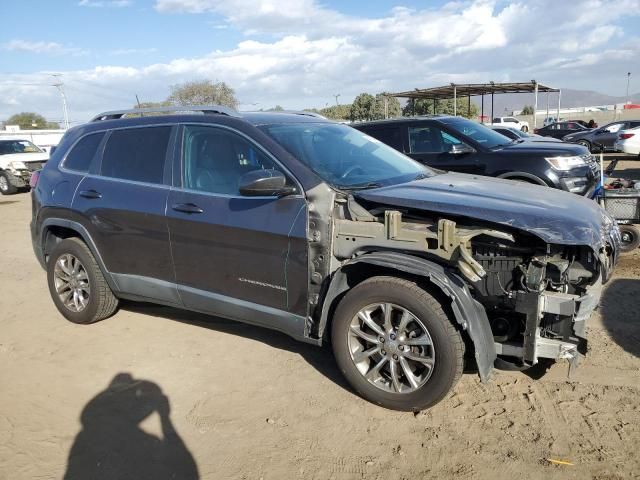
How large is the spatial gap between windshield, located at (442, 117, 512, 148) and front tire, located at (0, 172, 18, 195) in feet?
47.2

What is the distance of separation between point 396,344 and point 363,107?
4905 centimetres

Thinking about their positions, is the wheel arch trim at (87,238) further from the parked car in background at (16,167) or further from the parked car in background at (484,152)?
the parked car in background at (16,167)

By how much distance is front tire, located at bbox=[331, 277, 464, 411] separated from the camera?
3.22 m

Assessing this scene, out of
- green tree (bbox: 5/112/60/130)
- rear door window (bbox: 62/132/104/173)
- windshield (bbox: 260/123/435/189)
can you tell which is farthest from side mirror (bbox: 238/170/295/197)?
green tree (bbox: 5/112/60/130)

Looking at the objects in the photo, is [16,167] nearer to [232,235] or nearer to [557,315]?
[232,235]

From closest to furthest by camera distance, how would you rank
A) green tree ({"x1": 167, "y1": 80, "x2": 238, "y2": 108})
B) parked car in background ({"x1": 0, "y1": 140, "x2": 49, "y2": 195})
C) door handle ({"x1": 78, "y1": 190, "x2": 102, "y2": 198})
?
door handle ({"x1": 78, "y1": 190, "x2": 102, "y2": 198}) → parked car in background ({"x1": 0, "y1": 140, "x2": 49, "y2": 195}) → green tree ({"x1": 167, "y1": 80, "x2": 238, "y2": 108})

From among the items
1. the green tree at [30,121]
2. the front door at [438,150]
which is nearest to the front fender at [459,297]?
the front door at [438,150]

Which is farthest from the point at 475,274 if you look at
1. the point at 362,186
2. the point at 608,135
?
the point at 608,135

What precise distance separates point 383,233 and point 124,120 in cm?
273

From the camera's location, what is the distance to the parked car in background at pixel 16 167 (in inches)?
669

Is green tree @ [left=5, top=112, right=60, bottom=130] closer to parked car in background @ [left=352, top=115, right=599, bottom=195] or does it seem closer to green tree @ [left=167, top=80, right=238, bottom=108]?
green tree @ [left=167, top=80, right=238, bottom=108]

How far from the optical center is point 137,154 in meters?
4.55

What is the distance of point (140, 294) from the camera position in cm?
463

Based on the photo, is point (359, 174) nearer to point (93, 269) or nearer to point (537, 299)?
point (537, 299)
